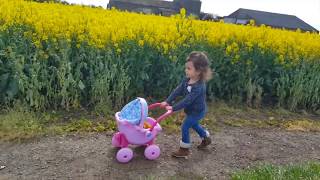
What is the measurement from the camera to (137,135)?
455 centimetres

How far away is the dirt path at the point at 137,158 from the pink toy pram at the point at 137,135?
0.11m

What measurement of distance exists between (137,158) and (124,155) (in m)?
0.25

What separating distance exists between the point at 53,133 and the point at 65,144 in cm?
34

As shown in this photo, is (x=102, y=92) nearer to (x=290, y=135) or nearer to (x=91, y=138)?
(x=91, y=138)

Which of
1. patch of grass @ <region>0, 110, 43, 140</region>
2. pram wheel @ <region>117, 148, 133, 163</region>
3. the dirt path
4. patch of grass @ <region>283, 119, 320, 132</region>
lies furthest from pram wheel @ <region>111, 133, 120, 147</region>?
patch of grass @ <region>283, 119, 320, 132</region>

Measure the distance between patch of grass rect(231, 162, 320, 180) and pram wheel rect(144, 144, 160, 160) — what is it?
0.82 metres

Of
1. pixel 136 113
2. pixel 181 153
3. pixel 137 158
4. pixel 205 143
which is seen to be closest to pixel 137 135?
pixel 136 113

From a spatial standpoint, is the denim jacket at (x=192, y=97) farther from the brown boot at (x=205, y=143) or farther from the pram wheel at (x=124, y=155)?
the pram wheel at (x=124, y=155)

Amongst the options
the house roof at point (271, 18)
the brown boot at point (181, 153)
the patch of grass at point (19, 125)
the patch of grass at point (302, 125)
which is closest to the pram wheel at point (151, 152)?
the brown boot at point (181, 153)

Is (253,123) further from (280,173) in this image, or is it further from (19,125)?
(19,125)

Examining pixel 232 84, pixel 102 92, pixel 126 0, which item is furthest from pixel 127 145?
pixel 126 0

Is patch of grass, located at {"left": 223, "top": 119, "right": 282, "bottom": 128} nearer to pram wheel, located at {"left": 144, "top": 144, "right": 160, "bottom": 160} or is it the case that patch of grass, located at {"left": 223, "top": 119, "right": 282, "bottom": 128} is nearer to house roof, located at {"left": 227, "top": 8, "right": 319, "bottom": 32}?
pram wheel, located at {"left": 144, "top": 144, "right": 160, "bottom": 160}

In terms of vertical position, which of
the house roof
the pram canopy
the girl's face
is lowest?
the house roof

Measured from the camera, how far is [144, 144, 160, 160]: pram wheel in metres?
4.67
